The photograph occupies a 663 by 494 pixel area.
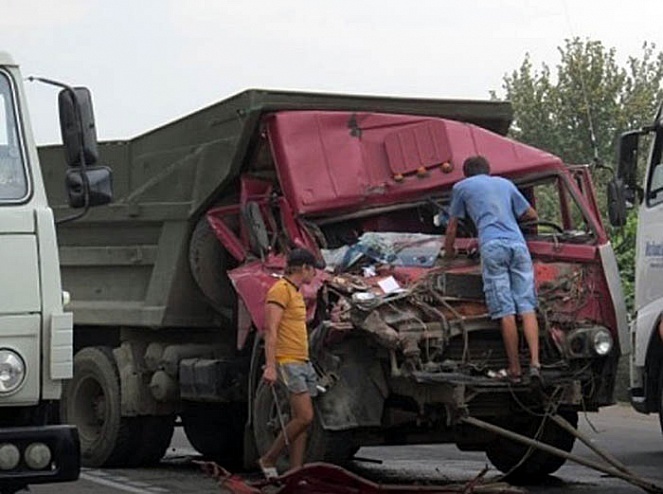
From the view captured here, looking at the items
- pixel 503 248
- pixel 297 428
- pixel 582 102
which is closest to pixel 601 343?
pixel 503 248

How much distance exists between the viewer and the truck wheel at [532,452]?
11.0m

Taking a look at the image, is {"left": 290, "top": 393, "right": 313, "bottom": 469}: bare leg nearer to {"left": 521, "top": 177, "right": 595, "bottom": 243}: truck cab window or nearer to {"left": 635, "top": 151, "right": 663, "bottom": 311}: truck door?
{"left": 521, "top": 177, "right": 595, "bottom": 243}: truck cab window

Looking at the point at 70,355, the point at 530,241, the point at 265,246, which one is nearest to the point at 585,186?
the point at 530,241

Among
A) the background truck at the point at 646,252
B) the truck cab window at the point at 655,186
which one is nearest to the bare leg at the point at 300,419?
the background truck at the point at 646,252

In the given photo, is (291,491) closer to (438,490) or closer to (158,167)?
(438,490)

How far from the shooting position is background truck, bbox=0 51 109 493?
269 inches

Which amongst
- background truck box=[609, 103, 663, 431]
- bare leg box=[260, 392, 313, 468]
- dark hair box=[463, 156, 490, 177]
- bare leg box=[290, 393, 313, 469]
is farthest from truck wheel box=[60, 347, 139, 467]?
background truck box=[609, 103, 663, 431]

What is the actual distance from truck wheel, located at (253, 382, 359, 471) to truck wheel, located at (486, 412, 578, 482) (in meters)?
1.23

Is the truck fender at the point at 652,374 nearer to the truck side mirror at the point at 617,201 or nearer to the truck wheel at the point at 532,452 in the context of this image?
the truck wheel at the point at 532,452

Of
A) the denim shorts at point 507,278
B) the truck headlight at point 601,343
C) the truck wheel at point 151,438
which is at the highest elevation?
the denim shorts at point 507,278

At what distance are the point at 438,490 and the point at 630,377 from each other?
332cm

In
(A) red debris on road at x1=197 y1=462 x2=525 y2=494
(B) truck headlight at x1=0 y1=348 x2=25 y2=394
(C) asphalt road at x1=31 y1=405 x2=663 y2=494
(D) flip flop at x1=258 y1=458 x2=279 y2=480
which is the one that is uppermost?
(B) truck headlight at x1=0 y1=348 x2=25 y2=394

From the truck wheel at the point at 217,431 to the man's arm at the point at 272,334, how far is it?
269cm

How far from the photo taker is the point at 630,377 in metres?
12.0
